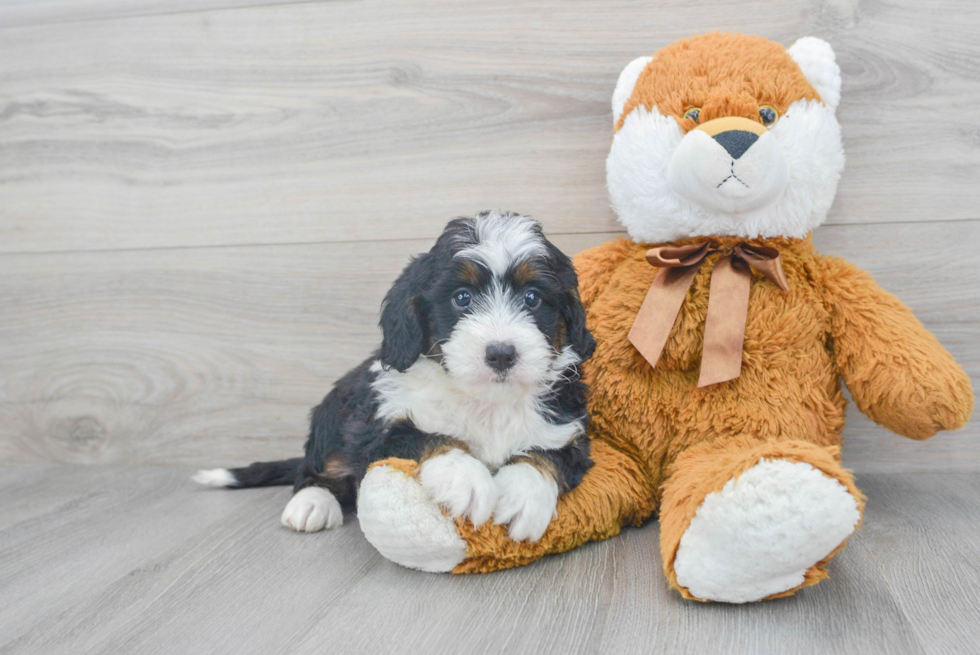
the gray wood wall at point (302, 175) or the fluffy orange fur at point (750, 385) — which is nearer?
the fluffy orange fur at point (750, 385)

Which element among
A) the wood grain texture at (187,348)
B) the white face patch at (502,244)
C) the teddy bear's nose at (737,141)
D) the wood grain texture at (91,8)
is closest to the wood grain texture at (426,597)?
the wood grain texture at (187,348)

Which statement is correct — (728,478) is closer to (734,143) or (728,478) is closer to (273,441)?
(734,143)

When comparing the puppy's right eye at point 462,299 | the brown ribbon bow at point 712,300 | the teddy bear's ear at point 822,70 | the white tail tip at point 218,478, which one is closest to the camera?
the puppy's right eye at point 462,299

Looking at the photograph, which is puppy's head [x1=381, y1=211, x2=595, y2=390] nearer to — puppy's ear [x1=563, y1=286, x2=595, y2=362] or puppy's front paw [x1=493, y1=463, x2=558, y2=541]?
puppy's ear [x1=563, y1=286, x2=595, y2=362]

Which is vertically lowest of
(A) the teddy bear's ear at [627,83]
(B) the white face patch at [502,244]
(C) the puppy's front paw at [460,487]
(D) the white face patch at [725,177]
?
(C) the puppy's front paw at [460,487]

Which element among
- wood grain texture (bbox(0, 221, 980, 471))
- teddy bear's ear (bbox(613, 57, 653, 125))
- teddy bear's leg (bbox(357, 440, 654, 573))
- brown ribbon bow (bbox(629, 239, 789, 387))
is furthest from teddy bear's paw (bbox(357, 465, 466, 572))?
teddy bear's ear (bbox(613, 57, 653, 125))

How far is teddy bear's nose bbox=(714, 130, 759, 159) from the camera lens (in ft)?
4.92

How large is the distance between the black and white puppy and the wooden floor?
0.64ft

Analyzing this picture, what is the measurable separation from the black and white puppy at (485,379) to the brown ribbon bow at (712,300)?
15 centimetres

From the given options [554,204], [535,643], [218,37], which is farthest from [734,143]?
[218,37]

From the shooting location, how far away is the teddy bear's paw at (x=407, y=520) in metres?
1.36

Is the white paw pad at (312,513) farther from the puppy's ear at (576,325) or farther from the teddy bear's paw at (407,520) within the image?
the puppy's ear at (576,325)

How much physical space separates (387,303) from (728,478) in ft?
2.45

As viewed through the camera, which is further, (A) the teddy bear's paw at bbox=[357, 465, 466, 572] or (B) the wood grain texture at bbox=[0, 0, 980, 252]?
(B) the wood grain texture at bbox=[0, 0, 980, 252]
